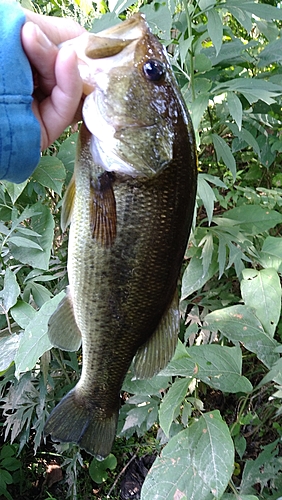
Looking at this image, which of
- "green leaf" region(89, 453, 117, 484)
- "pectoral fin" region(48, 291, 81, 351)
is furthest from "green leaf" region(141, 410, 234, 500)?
"green leaf" region(89, 453, 117, 484)

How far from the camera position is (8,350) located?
1.31 m

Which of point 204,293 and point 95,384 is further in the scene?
point 204,293

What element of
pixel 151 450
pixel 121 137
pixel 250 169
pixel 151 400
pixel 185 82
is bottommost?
pixel 151 450

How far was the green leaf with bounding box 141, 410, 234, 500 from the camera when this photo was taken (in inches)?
39.6

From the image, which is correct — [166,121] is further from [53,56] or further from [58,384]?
[58,384]

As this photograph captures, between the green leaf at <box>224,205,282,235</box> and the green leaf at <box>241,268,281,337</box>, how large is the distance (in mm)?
187

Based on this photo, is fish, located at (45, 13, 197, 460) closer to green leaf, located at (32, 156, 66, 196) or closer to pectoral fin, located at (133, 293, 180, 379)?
pectoral fin, located at (133, 293, 180, 379)

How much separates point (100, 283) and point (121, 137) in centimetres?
30

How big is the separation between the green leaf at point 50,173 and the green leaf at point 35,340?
354 mm

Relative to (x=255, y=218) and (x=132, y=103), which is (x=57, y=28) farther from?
(x=255, y=218)

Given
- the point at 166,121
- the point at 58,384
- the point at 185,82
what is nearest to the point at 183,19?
the point at 185,82

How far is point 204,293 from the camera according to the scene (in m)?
1.71

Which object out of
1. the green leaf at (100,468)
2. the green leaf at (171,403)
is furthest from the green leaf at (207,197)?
the green leaf at (100,468)

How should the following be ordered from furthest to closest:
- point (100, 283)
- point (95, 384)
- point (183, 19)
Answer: point (183, 19) → point (95, 384) → point (100, 283)
